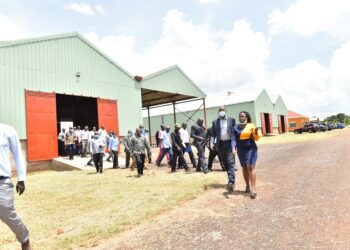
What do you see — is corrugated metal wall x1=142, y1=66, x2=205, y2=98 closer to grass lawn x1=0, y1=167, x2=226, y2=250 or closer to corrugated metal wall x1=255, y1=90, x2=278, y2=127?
grass lawn x1=0, y1=167, x2=226, y2=250

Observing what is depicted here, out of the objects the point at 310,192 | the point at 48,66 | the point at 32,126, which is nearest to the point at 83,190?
the point at 310,192

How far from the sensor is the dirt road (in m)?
4.16

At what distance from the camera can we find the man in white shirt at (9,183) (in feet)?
12.5

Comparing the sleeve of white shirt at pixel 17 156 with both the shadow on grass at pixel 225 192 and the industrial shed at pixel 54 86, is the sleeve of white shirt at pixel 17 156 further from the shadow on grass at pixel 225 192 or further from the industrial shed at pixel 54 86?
the industrial shed at pixel 54 86

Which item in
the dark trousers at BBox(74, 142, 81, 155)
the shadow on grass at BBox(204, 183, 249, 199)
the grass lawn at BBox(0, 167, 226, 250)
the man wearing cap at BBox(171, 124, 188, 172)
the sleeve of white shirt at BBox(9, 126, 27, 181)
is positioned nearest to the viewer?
the sleeve of white shirt at BBox(9, 126, 27, 181)

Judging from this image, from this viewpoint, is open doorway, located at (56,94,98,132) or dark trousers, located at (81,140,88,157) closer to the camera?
dark trousers, located at (81,140,88,157)

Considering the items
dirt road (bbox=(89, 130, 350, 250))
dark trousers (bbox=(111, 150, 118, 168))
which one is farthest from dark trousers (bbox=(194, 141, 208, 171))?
dark trousers (bbox=(111, 150, 118, 168))

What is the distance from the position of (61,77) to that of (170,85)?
10.1 metres

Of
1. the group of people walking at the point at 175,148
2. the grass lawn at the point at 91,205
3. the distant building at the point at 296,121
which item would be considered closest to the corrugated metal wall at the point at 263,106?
the distant building at the point at 296,121

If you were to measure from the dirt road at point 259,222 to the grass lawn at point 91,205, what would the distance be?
0.44 metres

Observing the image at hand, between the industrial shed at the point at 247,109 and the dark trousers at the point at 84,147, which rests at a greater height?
the industrial shed at the point at 247,109

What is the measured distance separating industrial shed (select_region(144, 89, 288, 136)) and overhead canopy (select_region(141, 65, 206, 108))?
9.49 metres

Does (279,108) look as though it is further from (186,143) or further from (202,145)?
(202,145)

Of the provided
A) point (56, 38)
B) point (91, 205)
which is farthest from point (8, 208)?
point (56, 38)
